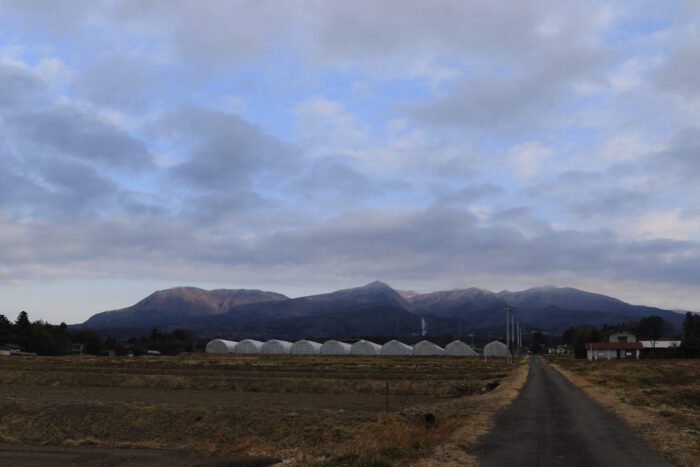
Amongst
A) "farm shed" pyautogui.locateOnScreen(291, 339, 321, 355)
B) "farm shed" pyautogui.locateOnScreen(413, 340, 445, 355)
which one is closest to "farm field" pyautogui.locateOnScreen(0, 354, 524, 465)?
"farm shed" pyautogui.locateOnScreen(413, 340, 445, 355)

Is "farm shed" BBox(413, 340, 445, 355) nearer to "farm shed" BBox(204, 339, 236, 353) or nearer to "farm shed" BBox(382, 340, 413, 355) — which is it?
"farm shed" BBox(382, 340, 413, 355)

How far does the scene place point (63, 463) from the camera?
2628 cm

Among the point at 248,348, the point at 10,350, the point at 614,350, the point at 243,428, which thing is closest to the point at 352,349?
the point at 248,348

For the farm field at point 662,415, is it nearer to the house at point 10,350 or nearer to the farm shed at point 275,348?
the farm shed at point 275,348

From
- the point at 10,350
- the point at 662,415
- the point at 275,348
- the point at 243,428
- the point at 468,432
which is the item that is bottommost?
the point at 10,350

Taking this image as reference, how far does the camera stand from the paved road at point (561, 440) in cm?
1898

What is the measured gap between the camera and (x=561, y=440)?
75.8 ft

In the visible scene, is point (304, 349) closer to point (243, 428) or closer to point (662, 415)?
point (243, 428)

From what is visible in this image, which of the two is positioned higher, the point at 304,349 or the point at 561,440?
the point at 561,440

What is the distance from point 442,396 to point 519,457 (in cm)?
3501

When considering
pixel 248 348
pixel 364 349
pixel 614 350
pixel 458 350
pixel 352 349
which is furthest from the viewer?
pixel 248 348

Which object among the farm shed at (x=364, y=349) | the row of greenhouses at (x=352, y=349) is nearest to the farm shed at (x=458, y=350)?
the row of greenhouses at (x=352, y=349)

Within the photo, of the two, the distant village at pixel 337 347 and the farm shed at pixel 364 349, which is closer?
the distant village at pixel 337 347

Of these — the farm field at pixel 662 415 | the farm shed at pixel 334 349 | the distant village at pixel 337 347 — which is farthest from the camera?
the farm shed at pixel 334 349
